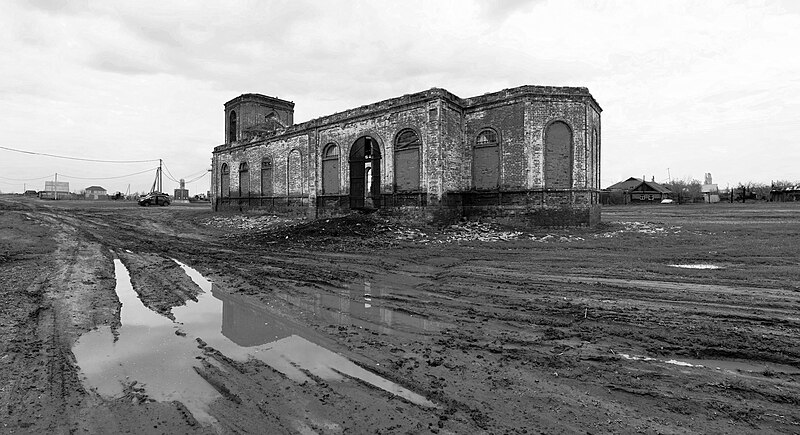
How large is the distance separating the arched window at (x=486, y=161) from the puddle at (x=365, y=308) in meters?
12.3

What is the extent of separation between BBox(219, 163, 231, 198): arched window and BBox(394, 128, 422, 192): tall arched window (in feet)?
58.6

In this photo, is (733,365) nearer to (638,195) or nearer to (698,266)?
(698,266)

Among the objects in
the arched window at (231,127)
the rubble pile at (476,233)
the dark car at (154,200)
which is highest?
the arched window at (231,127)

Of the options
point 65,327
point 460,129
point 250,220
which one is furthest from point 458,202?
point 65,327

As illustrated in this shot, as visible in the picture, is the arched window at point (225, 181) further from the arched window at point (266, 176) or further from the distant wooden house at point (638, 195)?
the distant wooden house at point (638, 195)

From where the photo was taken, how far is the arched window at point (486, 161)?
Answer: 61.5 ft

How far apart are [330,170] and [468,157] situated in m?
8.22

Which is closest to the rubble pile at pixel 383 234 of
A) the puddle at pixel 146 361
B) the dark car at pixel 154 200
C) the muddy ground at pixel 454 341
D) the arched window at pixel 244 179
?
the muddy ground at pixel 454 341

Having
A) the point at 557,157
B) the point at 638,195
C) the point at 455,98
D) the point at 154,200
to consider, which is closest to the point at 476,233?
the point at 557,157

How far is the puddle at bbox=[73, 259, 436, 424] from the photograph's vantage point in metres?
3.58

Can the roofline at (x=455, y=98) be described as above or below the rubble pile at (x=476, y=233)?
above

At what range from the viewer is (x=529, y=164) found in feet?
58.2

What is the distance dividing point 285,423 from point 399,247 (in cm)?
1024

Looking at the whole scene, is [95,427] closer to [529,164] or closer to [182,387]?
[182,387]
